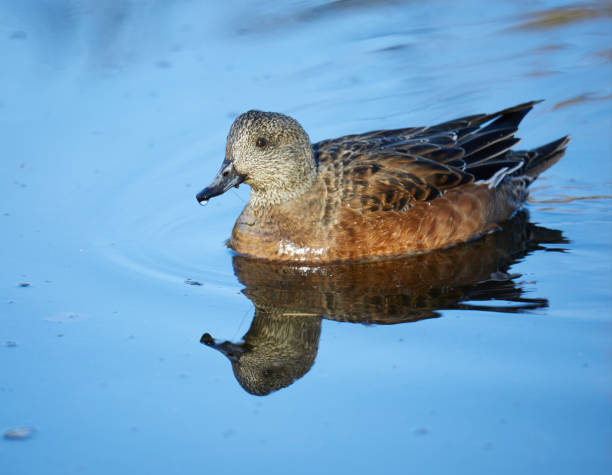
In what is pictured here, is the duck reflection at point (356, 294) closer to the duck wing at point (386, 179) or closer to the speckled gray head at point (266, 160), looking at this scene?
the duck wing at point (386, 179)

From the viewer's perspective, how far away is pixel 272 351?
6.11 metres

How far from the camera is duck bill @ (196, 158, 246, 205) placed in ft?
23.2

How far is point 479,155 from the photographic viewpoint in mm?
8016

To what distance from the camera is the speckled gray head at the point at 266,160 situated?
7.23 meters

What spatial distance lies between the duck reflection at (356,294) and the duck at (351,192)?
149 mm

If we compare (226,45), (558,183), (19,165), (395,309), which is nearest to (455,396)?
(395,309)

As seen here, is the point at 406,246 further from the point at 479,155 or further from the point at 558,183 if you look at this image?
the point at 558,183

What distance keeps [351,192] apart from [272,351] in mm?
1882

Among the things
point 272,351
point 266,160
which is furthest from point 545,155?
point 272,351

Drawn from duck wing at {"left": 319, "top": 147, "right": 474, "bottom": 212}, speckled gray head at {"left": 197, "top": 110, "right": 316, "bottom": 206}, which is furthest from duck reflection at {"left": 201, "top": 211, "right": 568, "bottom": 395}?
speckled gray head at {"left": 197, "top": 110, "right": 316, "bottom": 206}

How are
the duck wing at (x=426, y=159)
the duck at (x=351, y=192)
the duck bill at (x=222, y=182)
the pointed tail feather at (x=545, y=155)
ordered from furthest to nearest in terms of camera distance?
the pointed tail feather at (x=545, y=155) → the duck wing at (x=426, y=159) → the duck at (x=351, y=192) → the duck bill at (x=222, y=182)

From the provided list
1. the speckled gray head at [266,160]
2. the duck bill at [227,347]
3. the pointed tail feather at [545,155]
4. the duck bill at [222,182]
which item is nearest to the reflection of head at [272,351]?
the duck bill at [227,347]

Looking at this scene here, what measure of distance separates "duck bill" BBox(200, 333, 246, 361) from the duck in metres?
1.36

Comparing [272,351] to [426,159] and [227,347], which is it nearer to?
[227,347]
